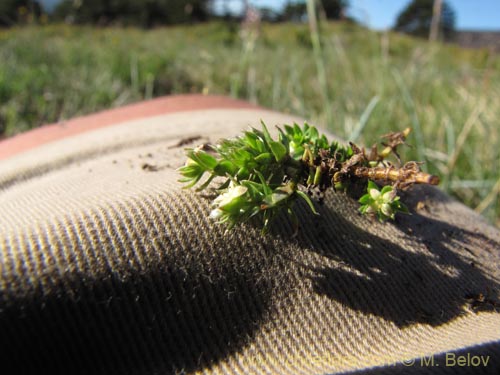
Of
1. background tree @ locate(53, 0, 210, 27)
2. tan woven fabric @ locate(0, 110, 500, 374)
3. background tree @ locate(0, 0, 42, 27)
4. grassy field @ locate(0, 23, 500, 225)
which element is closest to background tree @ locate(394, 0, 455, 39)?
grassy field @ locate(0, 23, 500, 225)

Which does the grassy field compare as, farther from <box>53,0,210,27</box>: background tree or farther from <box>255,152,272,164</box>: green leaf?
<box>53,0,210,27</box>: background tree

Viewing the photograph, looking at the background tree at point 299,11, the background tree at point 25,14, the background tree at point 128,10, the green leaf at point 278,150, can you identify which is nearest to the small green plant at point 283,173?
the green leaf at point 278,150

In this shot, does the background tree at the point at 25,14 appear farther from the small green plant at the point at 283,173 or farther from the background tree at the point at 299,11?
the small green plant at the point at 283,173

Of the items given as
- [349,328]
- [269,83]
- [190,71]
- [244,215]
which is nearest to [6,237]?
[244,215]

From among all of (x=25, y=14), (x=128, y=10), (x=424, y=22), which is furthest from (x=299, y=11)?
(x=128, y=10)

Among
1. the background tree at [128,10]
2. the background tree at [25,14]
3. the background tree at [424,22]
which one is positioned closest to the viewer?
the background tree at [424,22]

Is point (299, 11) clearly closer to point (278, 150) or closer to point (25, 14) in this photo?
point (278, 150)

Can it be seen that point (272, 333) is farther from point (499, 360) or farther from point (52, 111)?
point (52, 111)

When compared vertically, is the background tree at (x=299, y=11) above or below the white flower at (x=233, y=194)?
above
